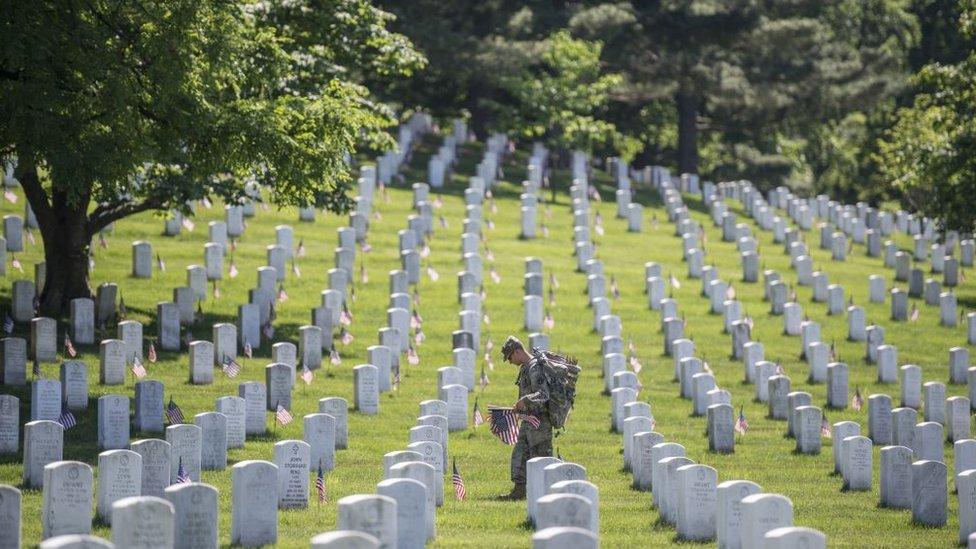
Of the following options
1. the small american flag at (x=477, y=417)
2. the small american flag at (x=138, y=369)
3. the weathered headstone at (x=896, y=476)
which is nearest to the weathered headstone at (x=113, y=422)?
the small american flag at (x=138, y=369)

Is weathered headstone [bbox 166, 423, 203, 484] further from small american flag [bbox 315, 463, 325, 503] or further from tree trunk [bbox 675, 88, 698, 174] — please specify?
tree trunk [bbox 675, 88, 698, 174]

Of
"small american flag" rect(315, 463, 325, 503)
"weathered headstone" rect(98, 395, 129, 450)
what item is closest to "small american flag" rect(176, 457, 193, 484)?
"small american flag" rect(315, 463, 325, 503)

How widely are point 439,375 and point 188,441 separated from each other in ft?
22.5

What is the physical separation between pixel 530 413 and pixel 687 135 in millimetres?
37930

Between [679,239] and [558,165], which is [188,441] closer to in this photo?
[679,239]

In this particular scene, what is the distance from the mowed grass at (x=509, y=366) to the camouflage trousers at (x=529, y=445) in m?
0.62

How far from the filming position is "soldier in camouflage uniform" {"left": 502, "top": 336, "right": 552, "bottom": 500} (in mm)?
16667

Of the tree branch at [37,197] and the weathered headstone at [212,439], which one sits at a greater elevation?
the tree branch at [37,197]

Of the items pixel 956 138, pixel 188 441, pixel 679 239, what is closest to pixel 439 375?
pixel 188 441

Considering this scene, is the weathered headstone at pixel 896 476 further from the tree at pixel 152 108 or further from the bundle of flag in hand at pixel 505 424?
the tree at pixel 152 108

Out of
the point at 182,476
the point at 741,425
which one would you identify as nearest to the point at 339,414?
the point at 182,476

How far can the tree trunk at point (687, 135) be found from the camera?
5334 cm

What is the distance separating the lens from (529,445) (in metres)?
16.9

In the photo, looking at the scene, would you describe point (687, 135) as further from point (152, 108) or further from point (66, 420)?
point (66, 420)
